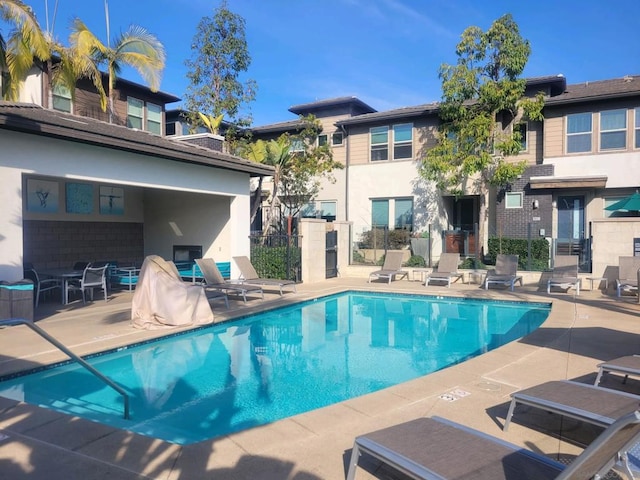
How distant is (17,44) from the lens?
12281 millimetres

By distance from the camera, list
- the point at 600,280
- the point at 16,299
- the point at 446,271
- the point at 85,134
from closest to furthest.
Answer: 1. the point at 16,299
2. the point at 85,134
3. the point at 600,280
4. the point at 446,271

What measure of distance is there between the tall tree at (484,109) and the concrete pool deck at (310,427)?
1146 cm

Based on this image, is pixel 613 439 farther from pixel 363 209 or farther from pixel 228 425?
pixel 363 209

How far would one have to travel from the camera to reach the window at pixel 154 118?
22.6 meters

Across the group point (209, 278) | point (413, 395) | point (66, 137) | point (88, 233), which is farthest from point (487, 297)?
point (88, 233)

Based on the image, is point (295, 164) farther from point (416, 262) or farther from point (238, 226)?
point (416, 262)

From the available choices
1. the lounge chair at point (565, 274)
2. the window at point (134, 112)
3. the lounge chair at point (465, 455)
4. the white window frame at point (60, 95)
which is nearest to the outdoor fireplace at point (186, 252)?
the white window frame at point (60, 95)

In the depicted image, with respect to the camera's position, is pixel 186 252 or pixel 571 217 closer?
pixel 186 252

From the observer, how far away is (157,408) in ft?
19.2

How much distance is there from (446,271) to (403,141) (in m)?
8.41

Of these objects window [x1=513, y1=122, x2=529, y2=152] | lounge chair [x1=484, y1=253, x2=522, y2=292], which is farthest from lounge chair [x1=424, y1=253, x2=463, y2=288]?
window [x1=513, y1=122, x2=529, y2=152]

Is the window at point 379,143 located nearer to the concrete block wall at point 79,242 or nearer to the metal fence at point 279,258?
the metal fence at point 279,258

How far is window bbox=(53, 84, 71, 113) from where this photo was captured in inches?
721

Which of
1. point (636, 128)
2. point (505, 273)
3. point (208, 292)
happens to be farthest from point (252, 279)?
point (636, 128)
